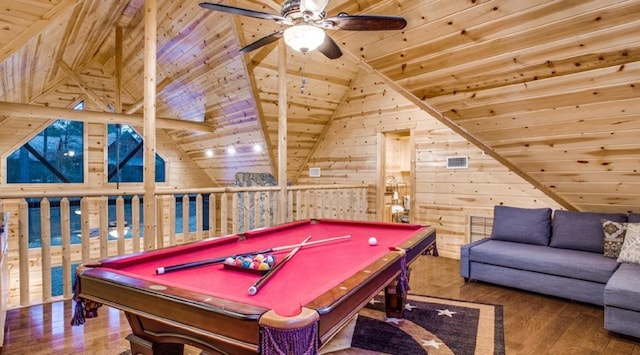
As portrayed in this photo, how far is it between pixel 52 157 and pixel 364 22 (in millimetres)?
7576

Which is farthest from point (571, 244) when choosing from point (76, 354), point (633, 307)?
point (76, 354)

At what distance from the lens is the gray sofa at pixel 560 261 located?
2.65 m

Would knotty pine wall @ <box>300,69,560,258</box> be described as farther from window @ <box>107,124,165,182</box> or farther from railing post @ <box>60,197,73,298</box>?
window @ <box>107,124,165,182</box>

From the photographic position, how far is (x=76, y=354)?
2252 millimetres

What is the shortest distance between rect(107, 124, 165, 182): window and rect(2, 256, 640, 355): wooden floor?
5.55m

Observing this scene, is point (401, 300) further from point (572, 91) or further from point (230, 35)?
point (230, 35)

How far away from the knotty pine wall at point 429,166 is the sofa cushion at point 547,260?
804 millimetres

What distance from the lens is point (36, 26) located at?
A: 2768 mm

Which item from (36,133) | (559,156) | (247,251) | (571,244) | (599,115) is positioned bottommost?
(571,244)

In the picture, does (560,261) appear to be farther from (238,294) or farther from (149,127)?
(149,127)

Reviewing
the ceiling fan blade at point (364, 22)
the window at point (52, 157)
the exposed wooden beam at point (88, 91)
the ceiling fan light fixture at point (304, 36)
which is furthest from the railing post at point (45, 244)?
the window at point (52, 157)

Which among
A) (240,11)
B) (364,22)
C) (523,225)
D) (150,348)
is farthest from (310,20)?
(523,225)

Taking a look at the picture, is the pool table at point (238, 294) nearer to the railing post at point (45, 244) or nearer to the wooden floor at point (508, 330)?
the wooden floor at point (508, 330)

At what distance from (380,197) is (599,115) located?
3.32 meters
